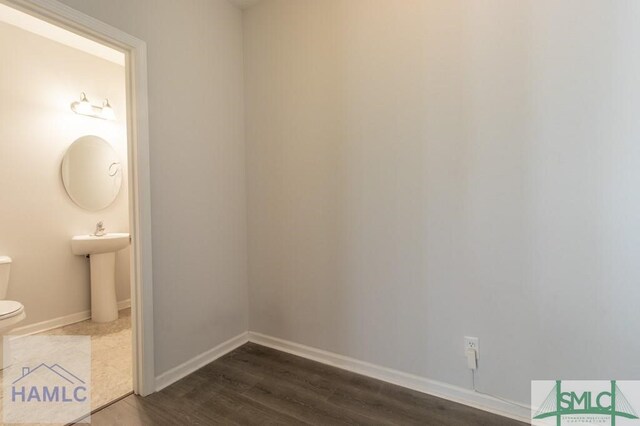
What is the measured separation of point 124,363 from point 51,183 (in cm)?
187

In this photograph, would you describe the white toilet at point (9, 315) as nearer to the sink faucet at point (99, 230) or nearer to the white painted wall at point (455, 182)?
the sink faucet at point (99, 230)

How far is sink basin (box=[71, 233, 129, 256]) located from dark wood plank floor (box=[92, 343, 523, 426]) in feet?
5.33

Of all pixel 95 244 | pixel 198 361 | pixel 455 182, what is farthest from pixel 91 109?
pixel 455 182

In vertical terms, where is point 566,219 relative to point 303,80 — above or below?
below

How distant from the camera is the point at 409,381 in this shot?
187 centimetres

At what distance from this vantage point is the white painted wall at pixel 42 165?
2.55m

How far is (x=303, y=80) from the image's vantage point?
2170mm

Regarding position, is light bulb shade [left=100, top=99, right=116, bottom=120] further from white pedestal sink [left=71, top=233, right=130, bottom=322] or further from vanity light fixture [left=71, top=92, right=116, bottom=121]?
white pedestal sink [left=71, top=233, right=130, bottom=322]

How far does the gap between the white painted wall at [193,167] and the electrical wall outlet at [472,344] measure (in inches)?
66.4

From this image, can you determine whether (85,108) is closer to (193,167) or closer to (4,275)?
(4,275)

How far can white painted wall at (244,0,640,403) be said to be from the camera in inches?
54.8

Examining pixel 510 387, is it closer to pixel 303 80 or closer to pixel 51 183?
pixel 303 80

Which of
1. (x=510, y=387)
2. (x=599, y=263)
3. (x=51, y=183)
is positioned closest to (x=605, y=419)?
(x=510, y=387)

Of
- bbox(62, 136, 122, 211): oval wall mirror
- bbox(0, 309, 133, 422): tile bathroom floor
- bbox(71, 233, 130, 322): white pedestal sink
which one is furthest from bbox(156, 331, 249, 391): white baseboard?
bbox(62, 136, 122, 211): oval wall mirror
